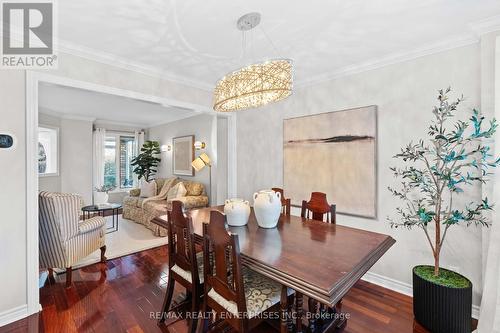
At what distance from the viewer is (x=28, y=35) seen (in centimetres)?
213

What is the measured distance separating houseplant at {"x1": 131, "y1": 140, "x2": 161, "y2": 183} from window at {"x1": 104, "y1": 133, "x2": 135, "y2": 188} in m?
0.77

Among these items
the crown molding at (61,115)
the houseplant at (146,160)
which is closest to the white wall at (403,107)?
the houseplant at (146,160)

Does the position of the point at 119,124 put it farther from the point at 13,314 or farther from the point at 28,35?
the point at 13,314

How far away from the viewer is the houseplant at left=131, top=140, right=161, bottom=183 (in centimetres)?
650

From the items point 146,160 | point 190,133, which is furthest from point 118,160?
point 190,133

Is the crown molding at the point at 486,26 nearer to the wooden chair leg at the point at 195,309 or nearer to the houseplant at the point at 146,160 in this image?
the wooden chair leg at the point at 195,309

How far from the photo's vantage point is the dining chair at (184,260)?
1.74 meters

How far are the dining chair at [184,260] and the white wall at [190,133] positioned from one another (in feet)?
9.37

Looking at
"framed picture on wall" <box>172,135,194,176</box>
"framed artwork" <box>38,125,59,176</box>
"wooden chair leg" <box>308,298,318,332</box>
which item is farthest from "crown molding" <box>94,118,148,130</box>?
"wooden chair leg" <box>308,298,318,332</box>

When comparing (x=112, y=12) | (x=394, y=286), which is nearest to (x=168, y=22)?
(x=112, y=12)

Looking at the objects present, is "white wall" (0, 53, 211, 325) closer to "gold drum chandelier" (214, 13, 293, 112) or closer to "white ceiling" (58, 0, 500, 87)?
"white ceiling" (58, 0, 500, 87)

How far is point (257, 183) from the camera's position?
3863mm

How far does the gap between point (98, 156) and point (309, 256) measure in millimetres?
6831

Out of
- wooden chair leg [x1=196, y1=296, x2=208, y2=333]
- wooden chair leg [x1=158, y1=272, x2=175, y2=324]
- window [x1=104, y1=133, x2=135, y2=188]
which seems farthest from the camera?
window [x1=104, y1=133, x2=135, y2=188]
